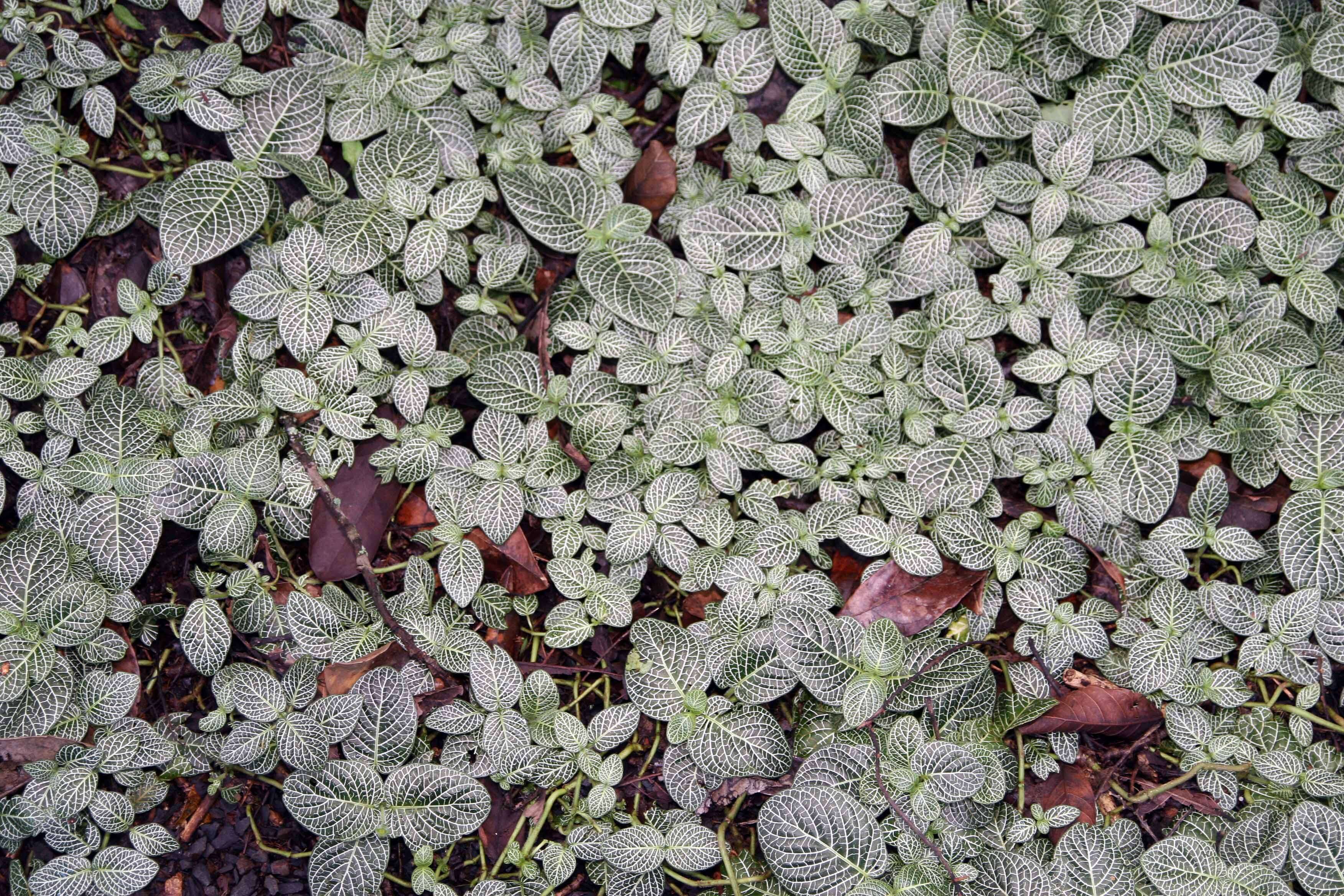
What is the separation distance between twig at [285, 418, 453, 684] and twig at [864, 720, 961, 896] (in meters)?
1.18

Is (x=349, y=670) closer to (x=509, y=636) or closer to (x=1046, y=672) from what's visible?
(x=509, y=636)

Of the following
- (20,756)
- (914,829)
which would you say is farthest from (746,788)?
(20,756)

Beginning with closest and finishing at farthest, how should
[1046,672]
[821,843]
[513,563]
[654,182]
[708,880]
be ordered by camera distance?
[821,843] < [708,880] < [1046,672] < [513,563] < [654,182]

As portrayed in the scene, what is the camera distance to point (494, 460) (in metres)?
2.59

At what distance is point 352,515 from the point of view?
103 inches

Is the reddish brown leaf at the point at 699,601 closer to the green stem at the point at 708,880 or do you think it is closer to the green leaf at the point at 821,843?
the green leaf at the point at 821,843

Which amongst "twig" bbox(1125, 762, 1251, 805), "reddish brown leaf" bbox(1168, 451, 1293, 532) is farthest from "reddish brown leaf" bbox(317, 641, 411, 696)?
"reddish brown leaf" bbox(1168, 451, 1293, 532)

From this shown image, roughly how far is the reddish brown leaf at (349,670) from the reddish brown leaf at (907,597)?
126 centimetres

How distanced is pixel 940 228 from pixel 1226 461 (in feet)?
3.67

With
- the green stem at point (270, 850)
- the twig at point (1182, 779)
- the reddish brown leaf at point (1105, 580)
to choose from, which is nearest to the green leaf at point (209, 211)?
the green stem at point (270, 850)

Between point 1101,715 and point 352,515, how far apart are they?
7.04ft

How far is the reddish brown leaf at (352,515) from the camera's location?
102 inches


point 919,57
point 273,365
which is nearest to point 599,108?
point 919,57

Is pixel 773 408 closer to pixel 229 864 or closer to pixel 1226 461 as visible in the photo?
pixel 1226 461
